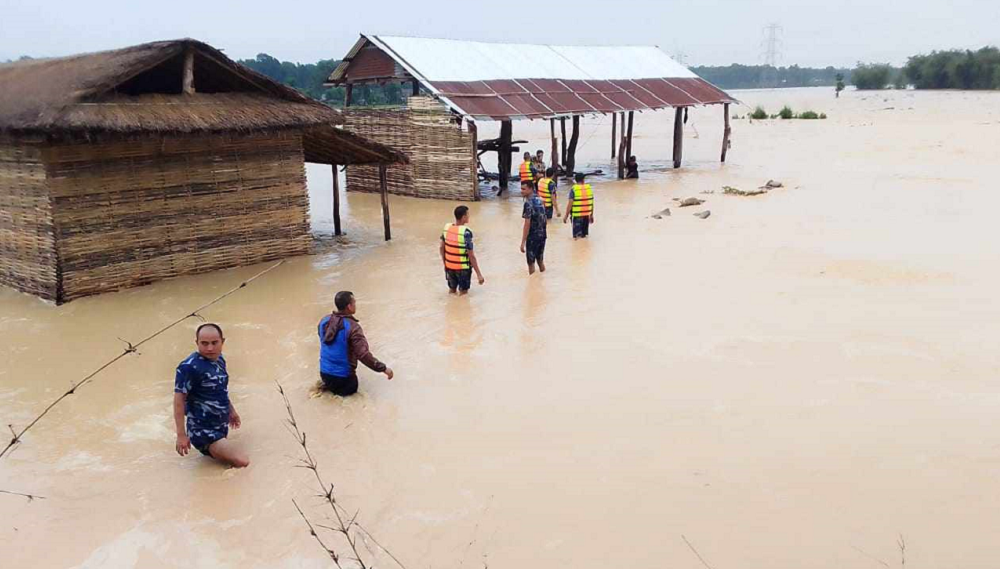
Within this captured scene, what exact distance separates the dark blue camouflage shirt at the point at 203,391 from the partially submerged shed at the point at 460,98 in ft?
38.5

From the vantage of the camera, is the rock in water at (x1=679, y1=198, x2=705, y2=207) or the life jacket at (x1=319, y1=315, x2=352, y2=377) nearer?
the life jacket at (x1=319, y1=315, x2=352, y2=377)

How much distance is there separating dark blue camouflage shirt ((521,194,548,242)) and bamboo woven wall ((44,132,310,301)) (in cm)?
351

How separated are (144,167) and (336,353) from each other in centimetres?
503

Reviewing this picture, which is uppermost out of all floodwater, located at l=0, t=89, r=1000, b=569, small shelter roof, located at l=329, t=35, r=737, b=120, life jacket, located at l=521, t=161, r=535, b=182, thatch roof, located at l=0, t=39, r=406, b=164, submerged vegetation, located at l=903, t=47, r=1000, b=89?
submerged vegetation, located at l=903, t=47, r=1000, b=89

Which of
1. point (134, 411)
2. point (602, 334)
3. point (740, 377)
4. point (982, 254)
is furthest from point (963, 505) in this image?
point (982, 254)

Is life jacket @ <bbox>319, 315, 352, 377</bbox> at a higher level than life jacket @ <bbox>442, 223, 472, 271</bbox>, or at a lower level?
lower

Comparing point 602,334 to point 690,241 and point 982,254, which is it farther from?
point 982,254

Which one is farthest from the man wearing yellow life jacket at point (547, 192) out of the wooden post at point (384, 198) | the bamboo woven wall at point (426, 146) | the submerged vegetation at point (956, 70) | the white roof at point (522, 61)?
the submerged vegetation at point (956, 70)

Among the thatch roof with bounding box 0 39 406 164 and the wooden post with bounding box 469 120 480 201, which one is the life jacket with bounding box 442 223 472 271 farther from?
the wooden post with bounding box 469 120 480 201

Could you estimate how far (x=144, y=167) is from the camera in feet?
30.4

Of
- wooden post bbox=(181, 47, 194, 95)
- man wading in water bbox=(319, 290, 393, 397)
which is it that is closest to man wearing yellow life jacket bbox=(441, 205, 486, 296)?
man wading in water bbox=(319, 290, 393, 397)

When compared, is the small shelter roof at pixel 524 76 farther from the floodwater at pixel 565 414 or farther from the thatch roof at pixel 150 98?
the floodwater at pixel 565 414

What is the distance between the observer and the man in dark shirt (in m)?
9.72

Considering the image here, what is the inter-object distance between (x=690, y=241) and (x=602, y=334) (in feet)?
16.8
